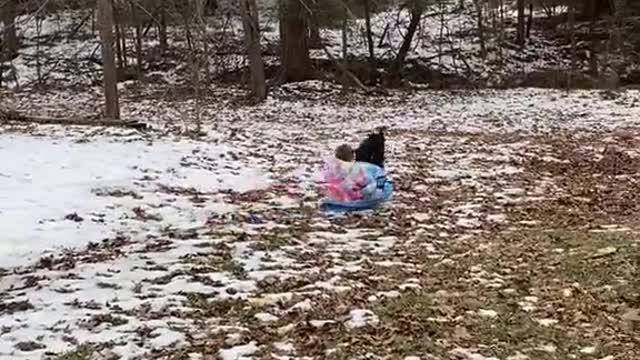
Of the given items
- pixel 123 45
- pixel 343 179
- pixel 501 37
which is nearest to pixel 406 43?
pixel 501 37

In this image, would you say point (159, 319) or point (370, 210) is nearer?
point (159, 319)

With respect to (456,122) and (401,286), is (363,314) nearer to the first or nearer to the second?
(401,286)

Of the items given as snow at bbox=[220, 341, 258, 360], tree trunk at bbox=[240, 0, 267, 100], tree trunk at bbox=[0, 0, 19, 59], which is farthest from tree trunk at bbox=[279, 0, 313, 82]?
snow at bbox=[220, 341, 258, 360]

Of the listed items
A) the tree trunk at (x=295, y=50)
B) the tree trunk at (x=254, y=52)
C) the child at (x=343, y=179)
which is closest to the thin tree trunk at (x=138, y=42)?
the tree trunk at (x=295, y=50)

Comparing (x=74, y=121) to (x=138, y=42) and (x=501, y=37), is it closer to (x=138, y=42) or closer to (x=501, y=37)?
(x=138, y=42)

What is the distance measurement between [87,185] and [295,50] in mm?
16525

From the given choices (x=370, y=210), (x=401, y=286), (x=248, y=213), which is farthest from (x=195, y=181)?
(x=401, y=286)

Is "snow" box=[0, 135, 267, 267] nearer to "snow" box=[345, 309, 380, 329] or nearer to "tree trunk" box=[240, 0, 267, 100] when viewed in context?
"snow" box=[345, 309, 380, 329]

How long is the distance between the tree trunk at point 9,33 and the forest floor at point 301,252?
41.5 ft

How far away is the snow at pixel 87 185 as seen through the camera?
8312 mm

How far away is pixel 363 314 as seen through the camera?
6.11m

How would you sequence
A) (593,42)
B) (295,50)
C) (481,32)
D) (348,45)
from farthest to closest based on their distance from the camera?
(593,42) → (348,45) → (481,32) → (295,50)

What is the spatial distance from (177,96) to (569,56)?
14.8m

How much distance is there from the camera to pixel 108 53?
1673 centimetres
